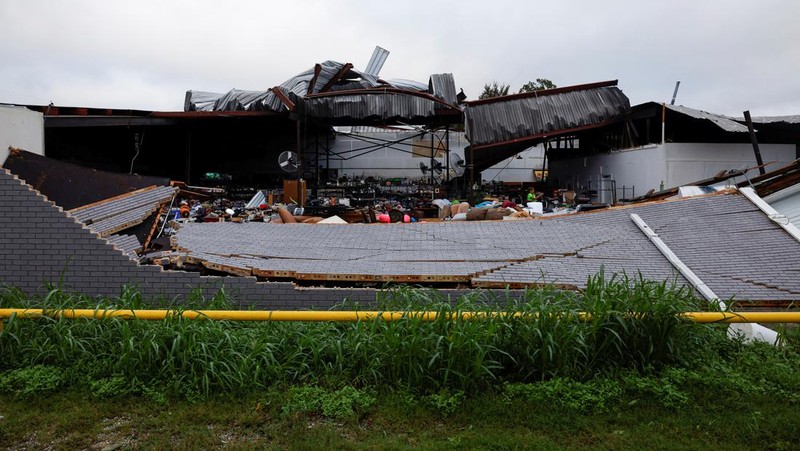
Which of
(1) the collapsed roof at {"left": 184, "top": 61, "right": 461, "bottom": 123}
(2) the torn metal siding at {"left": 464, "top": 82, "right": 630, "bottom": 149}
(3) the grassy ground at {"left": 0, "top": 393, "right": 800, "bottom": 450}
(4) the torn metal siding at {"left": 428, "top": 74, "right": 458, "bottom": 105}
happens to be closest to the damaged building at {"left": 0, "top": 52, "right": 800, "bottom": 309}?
(1) the collapsed roof at {"left": 184, "top": 61, "right": 461, "bottom": 123}

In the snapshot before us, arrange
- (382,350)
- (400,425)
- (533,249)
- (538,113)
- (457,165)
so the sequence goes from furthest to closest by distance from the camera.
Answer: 1. (457,165)
2. (538,113)
3. (533,249)
4. (382,350)
5. (400,425)

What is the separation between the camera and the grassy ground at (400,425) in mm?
3615

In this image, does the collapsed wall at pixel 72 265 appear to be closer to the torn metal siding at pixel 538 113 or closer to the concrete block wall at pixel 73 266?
the concrete block wall at pixel 73 266

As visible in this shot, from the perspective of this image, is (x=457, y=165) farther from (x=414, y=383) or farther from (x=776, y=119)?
(x=414, y=383)

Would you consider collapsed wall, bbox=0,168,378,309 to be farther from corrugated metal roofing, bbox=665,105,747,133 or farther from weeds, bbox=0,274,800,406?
corrugated metal roofing, bbox=665,105,747,133

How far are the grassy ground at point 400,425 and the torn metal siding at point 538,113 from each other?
14393 millimetres

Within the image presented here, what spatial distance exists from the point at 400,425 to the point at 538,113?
52.2ft

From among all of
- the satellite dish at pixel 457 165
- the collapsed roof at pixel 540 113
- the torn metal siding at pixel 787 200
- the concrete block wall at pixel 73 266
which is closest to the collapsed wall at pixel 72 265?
the concrete block wall at pixel 73 266

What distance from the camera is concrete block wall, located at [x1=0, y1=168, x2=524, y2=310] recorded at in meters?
6.49

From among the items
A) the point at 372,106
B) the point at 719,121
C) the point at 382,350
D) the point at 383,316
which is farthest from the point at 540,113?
the point at 382,350

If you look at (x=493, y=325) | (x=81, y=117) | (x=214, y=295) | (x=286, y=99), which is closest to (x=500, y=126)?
(x=286, y=99)

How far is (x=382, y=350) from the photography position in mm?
4457

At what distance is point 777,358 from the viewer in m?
4.77

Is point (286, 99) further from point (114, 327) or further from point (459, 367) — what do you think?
point (459, 367)
